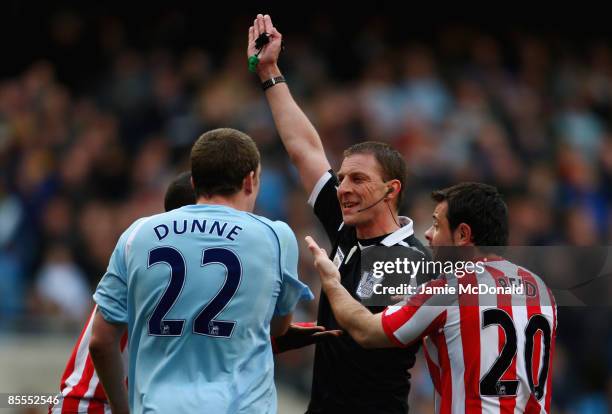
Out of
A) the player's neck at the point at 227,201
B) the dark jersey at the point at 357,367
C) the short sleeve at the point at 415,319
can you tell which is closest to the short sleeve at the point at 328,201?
the dark jersey at the point at 357,367

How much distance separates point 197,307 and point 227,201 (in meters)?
0.48

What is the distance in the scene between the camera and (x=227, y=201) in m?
4.48

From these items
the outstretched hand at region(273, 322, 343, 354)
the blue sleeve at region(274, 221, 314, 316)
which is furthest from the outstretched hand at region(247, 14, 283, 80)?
the outstretched hand at region(273, 322, 343, 354)

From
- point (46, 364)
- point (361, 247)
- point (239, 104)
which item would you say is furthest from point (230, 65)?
point (361, 247)

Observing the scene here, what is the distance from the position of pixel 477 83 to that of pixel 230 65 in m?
3.23

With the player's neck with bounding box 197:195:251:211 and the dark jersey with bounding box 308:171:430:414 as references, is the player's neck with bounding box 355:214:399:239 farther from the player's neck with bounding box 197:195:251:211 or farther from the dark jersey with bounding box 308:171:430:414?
the player's neck with bounding box 197:195:251:211

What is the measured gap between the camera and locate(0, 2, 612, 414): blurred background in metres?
10.5

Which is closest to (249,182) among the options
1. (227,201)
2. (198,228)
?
(227,201)

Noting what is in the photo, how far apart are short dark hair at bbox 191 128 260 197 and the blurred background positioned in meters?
4.77

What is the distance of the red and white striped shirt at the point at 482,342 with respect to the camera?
4.58m

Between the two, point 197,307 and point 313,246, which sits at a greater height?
point 313,246

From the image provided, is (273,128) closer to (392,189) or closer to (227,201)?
(392,189)

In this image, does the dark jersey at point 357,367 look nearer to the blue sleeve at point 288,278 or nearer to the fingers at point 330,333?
the fingers at point 330,333

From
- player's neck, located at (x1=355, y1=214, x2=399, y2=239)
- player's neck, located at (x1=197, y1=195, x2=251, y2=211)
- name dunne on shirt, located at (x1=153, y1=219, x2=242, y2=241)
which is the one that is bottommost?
name dunne on shirt, located at (x1=153, y1=219, x2=242, y2=241)
